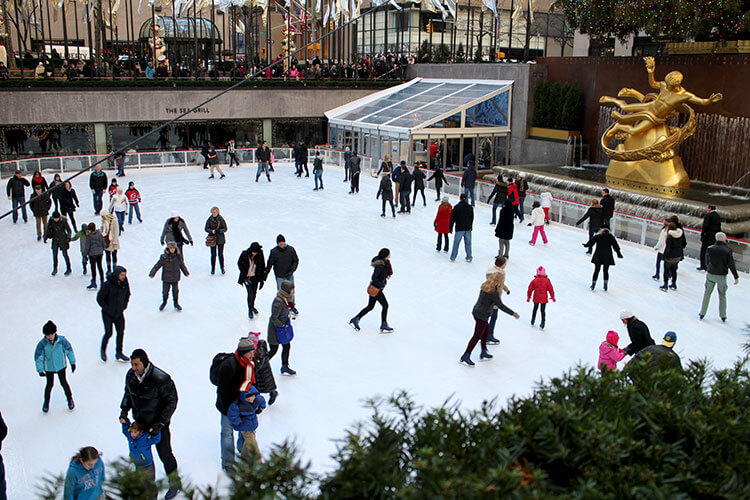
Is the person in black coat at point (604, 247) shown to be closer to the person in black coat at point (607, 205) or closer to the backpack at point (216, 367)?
the person in black coat at point (607, 205)

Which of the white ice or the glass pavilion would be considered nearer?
the white ice

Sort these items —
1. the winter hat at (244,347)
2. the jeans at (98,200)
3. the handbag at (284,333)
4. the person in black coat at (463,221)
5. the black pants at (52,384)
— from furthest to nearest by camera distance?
the jeans at (98,200) → the person in black coat at (463,221) → the handbag at (284,333) → the black pants at (52,384) → the winter hat at (244,347)

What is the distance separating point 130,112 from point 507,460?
2660cm

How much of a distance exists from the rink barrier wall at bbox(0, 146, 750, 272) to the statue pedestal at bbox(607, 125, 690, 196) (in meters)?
3.12

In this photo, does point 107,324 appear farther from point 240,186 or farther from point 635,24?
point 635,24

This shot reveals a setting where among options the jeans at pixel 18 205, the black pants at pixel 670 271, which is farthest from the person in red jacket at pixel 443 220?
the jeans at pixel 18 205

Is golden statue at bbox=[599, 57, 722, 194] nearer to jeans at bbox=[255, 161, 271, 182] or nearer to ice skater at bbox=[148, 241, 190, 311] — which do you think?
jeans at bbox=[255, 161, 271, 182]

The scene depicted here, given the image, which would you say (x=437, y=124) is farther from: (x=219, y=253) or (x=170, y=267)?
(x=170, y=267)

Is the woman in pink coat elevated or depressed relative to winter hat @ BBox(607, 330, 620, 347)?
depressed

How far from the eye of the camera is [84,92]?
2583 cm

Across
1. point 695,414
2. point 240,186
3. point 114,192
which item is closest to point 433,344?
point 695,414

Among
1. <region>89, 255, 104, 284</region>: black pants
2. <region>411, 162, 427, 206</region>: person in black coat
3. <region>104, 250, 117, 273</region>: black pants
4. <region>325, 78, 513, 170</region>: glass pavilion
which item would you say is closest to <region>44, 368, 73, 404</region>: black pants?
<region>89, 255, 104, 284</region>: black pants

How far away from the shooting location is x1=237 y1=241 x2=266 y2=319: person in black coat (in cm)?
938

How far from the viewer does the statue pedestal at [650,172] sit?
61.4 feet
